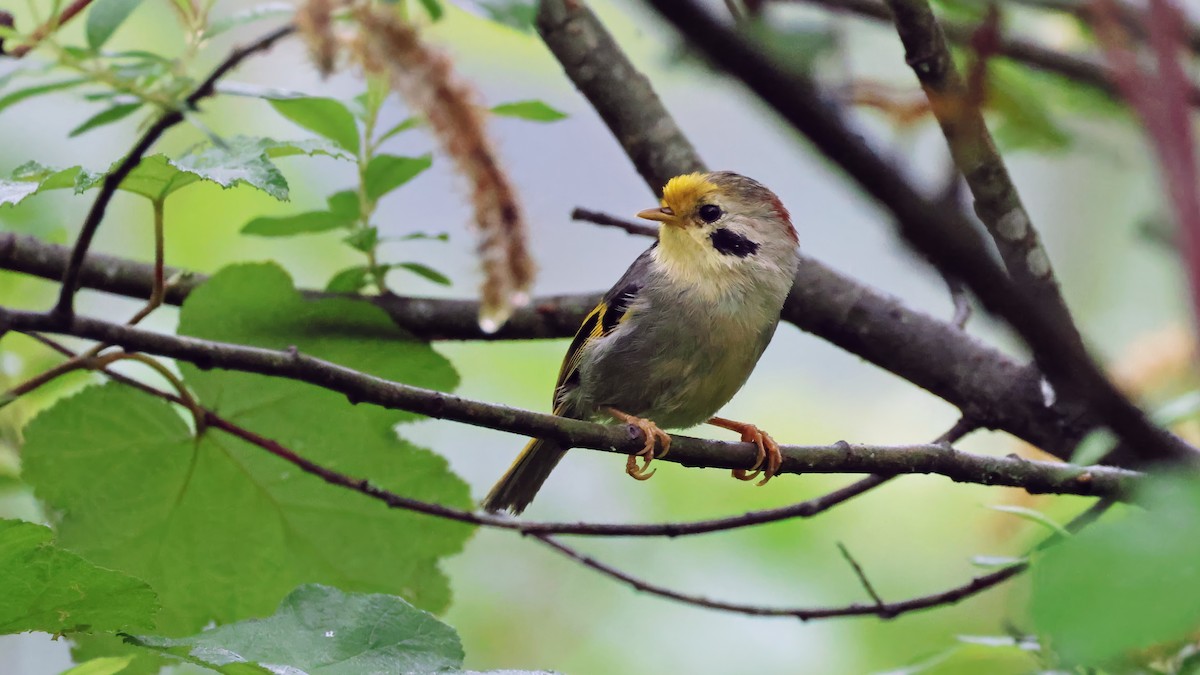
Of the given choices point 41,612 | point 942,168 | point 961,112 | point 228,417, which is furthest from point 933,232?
point 228,417

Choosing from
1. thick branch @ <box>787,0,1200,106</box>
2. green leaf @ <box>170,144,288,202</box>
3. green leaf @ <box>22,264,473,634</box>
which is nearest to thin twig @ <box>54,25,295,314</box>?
green leaf @ <box>170,144,288,202</box>

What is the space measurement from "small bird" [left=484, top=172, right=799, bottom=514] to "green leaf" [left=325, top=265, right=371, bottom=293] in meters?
0.61

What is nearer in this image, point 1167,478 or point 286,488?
point 1167,478

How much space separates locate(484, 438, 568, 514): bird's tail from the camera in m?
3.30

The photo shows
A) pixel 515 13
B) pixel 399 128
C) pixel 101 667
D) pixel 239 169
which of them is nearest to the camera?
pixel 515 13

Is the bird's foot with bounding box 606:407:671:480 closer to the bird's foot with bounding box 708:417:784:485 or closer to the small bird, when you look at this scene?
the small bird

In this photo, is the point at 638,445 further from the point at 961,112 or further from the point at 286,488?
the point at 961,112

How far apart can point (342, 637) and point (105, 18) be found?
3.46 ft

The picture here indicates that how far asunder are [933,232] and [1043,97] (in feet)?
11.7

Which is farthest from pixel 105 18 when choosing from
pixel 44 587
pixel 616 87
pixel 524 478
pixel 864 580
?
pixel 864 580

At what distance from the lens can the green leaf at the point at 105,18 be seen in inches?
72.8

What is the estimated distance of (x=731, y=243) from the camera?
3.37 m

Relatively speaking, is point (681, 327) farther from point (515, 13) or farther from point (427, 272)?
point (515, 13)

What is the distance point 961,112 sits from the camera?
3.55 feet
